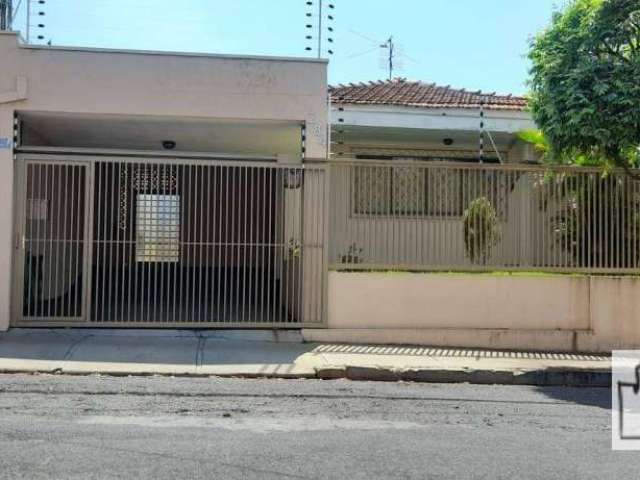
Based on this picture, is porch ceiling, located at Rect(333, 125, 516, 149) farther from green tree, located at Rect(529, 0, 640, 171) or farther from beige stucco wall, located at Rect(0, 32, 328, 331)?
green tree, located at Rect(529, 0, 640, 171)

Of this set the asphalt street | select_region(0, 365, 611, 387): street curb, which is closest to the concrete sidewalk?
select_region(0, 365, 611, 387): street curb

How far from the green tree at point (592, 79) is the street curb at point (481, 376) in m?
3.31

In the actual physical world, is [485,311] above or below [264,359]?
above

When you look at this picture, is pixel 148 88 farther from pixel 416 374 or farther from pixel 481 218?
pixel 416 374

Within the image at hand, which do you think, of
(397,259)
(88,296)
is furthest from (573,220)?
(88,296)

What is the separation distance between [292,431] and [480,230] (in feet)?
18.7

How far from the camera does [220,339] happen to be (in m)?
9.92

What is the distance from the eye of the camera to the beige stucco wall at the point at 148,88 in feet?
32.6

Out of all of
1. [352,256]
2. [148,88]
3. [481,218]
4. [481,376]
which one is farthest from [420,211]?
[148,88]

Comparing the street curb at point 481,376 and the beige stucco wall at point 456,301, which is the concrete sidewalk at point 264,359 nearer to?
the street curb at point 481,376

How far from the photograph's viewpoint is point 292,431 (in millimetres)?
5742

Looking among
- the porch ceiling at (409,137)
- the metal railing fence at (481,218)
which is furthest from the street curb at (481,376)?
the porch ceiling at (409,137)

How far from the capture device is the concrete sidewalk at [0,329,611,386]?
330 inches

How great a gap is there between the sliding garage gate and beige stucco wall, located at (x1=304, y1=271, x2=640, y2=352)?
0.55 meters
